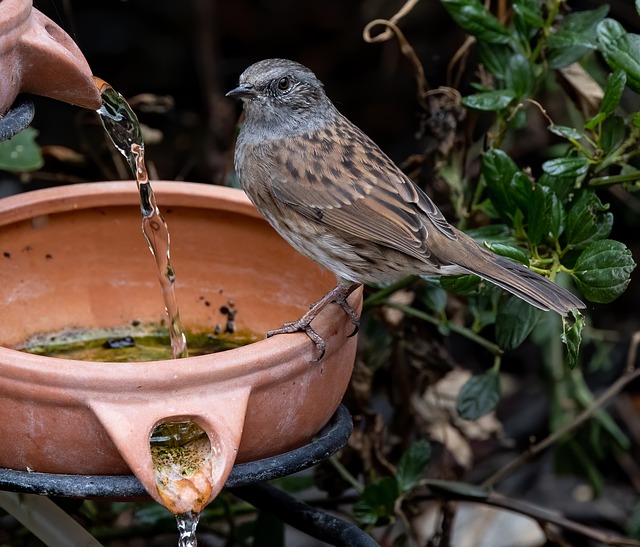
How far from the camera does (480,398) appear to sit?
12.6ft

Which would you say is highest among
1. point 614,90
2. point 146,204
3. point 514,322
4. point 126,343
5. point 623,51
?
point 623,51

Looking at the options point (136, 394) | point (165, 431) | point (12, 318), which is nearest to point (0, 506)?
point (12, 318)

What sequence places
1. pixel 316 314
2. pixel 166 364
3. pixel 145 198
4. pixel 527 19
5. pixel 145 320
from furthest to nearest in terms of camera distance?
pixel 145 320
pixel 527 19
pixel 145 198
pixel 316 314
pixel 166 364

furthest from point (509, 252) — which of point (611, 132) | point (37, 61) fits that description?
point (37, 61)

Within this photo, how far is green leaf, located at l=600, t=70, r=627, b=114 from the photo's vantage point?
10.4 feet

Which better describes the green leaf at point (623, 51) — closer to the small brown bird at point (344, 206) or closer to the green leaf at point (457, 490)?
the small brown bird at point (344, 206)

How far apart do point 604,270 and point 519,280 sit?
29 cm

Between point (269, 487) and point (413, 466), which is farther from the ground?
point (269, 487)

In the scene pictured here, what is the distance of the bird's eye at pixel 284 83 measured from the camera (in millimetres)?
3828

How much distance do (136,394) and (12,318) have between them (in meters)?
1.12

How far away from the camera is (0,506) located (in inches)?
131

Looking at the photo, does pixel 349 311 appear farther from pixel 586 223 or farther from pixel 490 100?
pixel 490 100

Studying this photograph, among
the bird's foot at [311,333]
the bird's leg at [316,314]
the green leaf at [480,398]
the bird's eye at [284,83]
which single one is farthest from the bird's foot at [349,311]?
the bird's eye at [284,83]

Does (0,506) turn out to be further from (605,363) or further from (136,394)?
(605,363)
